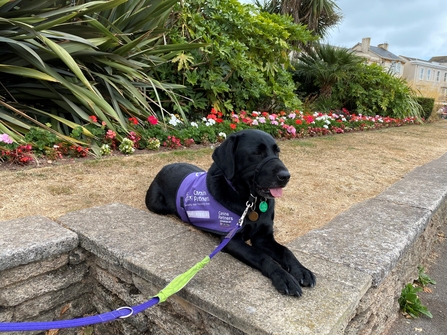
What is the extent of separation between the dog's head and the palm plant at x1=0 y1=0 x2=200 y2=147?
2644mm

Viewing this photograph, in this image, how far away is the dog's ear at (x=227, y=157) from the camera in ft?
6.61

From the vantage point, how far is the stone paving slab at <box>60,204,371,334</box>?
4.70 feet

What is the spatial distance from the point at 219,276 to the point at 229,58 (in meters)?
5.30

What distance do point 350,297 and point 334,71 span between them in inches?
386

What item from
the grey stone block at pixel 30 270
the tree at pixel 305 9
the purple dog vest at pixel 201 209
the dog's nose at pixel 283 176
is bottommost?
the grey stone block at pixel 30 270

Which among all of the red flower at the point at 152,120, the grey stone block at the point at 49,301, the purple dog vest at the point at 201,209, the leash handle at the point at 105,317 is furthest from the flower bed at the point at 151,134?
the leash handle at the point at 105,317

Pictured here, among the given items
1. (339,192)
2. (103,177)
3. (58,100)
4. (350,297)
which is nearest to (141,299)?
(350,297)

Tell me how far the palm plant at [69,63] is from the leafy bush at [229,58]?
0.90 meters

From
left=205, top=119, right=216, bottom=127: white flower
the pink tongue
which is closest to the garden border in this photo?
the pink tongue

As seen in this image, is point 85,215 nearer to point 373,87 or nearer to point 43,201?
point 43,201

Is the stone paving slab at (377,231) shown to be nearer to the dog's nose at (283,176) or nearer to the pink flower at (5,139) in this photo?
the dog's nose at (283,176)

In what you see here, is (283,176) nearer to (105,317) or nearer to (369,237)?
(369,237)

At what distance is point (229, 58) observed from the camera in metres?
6.38

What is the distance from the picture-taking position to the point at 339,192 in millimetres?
3631
